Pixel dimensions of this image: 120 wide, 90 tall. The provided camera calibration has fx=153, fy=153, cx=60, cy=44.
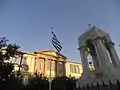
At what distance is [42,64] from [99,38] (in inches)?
681

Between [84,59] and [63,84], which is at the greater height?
[84,59]

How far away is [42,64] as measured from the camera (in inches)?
1303

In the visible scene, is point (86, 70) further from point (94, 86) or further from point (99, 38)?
Answer: point (99, 38)

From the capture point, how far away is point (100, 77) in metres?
16.0

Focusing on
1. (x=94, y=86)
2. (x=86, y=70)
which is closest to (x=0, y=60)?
(x=86, y=70)

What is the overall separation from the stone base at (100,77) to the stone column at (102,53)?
933 mm

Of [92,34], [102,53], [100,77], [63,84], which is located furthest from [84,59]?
[63,84]

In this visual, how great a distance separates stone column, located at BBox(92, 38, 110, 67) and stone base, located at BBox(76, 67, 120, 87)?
3.06 ft

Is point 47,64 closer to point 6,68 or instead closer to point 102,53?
point 6,68

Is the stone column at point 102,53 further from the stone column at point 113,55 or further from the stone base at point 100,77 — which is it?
the stone column at point 113,55

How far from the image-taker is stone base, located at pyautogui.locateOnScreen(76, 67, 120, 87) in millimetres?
15167

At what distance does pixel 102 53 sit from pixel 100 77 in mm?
2952

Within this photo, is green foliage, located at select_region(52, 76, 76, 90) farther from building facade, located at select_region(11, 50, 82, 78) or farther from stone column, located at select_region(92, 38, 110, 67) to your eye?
stone column, located at select_region(92, 38, 110, 67)

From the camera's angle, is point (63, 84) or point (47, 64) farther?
point (47, 64)
